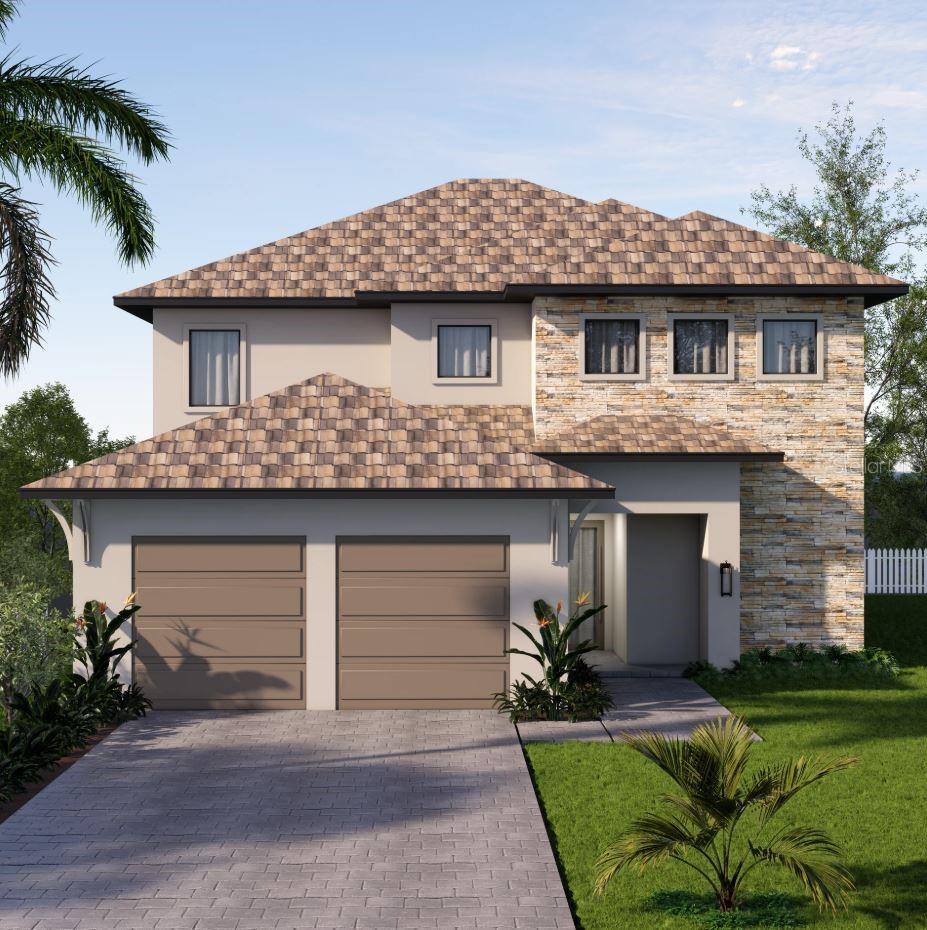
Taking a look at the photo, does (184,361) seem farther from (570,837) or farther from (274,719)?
(570,837)

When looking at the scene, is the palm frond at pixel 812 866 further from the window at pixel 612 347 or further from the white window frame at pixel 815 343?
the white window frame at pixel 815 343

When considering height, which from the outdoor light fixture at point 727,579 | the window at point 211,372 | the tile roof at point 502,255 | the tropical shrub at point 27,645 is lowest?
the tropical shrub at point 27,645

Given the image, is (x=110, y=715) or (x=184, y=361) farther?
(x=184, y=361)

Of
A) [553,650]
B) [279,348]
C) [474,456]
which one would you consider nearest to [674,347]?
[474,456]

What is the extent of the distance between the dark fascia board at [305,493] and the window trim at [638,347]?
166 inches

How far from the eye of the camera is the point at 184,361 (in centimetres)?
1950

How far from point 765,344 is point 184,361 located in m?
10.6

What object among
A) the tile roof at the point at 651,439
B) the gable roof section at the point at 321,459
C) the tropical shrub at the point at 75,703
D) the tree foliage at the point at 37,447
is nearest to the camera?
the tropical shrub at the point at 75,703

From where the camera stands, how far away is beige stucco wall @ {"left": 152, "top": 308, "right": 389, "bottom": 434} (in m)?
19.5

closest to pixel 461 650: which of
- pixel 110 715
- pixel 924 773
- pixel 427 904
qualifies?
pixel 110 715

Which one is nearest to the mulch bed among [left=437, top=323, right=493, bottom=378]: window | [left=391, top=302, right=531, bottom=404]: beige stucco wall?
[left=391, top=302, right=531, bottom=404]: beige stucco wall

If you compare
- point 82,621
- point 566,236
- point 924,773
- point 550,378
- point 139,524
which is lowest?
point 924,773

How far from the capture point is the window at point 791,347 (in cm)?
1848

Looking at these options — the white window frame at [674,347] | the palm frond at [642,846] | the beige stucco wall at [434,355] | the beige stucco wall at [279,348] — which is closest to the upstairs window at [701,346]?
the white window frame at [674,347]
